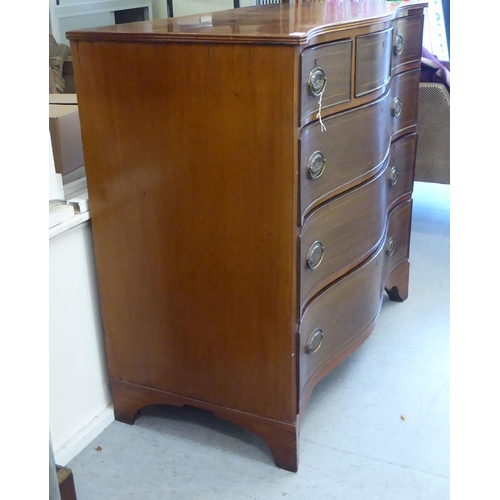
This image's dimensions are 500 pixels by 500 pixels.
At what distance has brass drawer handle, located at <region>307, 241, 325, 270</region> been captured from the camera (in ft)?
4.37

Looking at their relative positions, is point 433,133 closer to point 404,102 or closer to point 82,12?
point 404,102

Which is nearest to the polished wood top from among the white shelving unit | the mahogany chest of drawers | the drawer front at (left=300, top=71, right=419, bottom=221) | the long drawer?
the mahogany chest of drawers

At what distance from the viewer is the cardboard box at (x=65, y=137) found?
148 cm

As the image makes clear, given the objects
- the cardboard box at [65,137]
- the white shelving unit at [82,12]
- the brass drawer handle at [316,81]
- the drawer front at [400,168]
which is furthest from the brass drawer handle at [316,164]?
the white shelving unit at [82,12]

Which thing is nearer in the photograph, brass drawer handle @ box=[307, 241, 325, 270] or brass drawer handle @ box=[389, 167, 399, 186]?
brass drawer handle @ box=[307, 241, 325, 270]

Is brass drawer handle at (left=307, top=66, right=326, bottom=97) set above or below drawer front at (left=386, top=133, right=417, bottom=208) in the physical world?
above

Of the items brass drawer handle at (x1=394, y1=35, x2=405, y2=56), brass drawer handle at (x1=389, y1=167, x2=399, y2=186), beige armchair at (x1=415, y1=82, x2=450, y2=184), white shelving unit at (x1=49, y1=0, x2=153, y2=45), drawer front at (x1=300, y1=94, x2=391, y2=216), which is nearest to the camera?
drawer front at (x1=300, y1=94, x2=391, y2=216)

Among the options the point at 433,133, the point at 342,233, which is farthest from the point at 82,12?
the point at 342,233

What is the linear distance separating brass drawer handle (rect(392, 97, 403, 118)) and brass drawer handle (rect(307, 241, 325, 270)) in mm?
595

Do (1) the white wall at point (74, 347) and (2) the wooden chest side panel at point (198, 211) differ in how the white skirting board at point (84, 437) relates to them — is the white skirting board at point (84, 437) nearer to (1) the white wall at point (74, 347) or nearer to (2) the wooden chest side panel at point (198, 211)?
(1) the white wall at point (74, 347)

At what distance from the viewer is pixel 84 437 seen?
153 centimetres

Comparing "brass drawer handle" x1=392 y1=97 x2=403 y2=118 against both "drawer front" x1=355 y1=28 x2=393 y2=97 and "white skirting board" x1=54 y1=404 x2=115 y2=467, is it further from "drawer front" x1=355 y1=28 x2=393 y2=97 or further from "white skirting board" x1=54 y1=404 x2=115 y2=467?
"white skirting board" x1=54 y1=404 x2=115 y2=467
